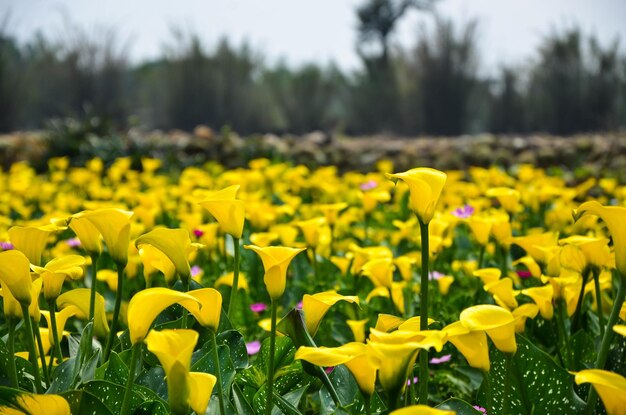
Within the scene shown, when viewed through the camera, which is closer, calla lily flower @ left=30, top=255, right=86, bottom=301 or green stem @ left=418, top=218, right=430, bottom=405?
green stem @ left=418, top=218, right=430, bottom=405

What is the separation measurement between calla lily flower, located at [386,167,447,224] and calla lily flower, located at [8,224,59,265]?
1.94 feet

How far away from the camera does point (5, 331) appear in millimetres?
1476

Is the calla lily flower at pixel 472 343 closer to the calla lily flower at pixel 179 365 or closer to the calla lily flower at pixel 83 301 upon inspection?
the calla lily flower at pixel 179 365

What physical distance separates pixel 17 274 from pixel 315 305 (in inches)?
16.3

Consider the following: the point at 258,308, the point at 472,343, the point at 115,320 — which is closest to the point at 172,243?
the point at 115,320

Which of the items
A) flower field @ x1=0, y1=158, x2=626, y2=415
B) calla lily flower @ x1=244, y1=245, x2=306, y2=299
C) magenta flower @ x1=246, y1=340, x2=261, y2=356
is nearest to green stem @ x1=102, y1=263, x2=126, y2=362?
flower field @ x1=0, y1=158, x2=626, y2=415

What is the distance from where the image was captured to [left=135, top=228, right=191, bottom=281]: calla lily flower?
0.99 metres

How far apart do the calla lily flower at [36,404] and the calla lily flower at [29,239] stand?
0.34 meters

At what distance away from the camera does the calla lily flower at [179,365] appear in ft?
2.37

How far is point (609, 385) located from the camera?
718 millimetres

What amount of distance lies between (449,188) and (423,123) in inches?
448

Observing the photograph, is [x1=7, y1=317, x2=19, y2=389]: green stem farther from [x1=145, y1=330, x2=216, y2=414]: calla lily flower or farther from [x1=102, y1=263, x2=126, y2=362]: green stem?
[x1=145, y1=330, x2=216, y2=414]: calla lily flower

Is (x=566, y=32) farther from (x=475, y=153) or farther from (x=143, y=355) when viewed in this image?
(x=143, y=355)

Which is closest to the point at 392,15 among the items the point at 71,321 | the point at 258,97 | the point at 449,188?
the point at 258,97
